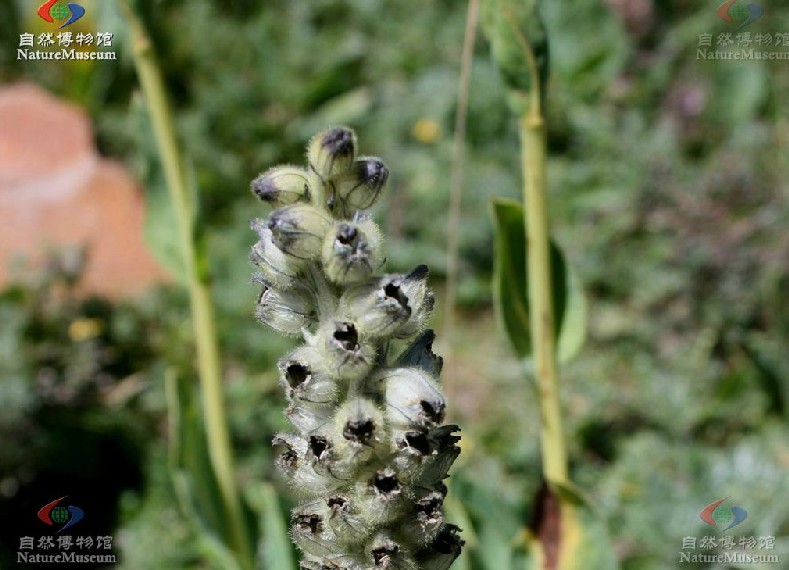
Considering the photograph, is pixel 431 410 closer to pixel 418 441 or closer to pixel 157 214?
pixel 418 441

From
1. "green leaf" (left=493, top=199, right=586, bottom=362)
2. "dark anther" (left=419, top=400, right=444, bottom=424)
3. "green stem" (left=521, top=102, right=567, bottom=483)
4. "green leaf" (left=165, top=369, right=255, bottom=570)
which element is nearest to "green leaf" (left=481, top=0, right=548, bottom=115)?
"green stem" (left=521, top=102, right=567, bottom=483)

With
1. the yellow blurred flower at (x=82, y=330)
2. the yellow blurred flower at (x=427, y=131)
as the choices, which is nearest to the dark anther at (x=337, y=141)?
Result: the yellow blurred flower at (x=82, y=330)

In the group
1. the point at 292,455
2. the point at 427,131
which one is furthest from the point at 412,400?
→ the point at 427,131

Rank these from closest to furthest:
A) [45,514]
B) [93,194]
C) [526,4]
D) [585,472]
→ [526,4]
[45,514]
[585,472]
[93,194]

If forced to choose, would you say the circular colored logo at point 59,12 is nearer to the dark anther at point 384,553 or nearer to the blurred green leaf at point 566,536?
the blurred green leaf at point 566,536

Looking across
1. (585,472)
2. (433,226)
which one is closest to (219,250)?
(433,226)

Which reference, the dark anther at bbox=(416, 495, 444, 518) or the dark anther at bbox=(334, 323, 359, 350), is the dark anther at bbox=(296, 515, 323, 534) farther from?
the dark anther at bbox=(334, 323, 359, 350)

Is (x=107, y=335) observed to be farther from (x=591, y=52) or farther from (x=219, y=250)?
(x=591, y=52)
